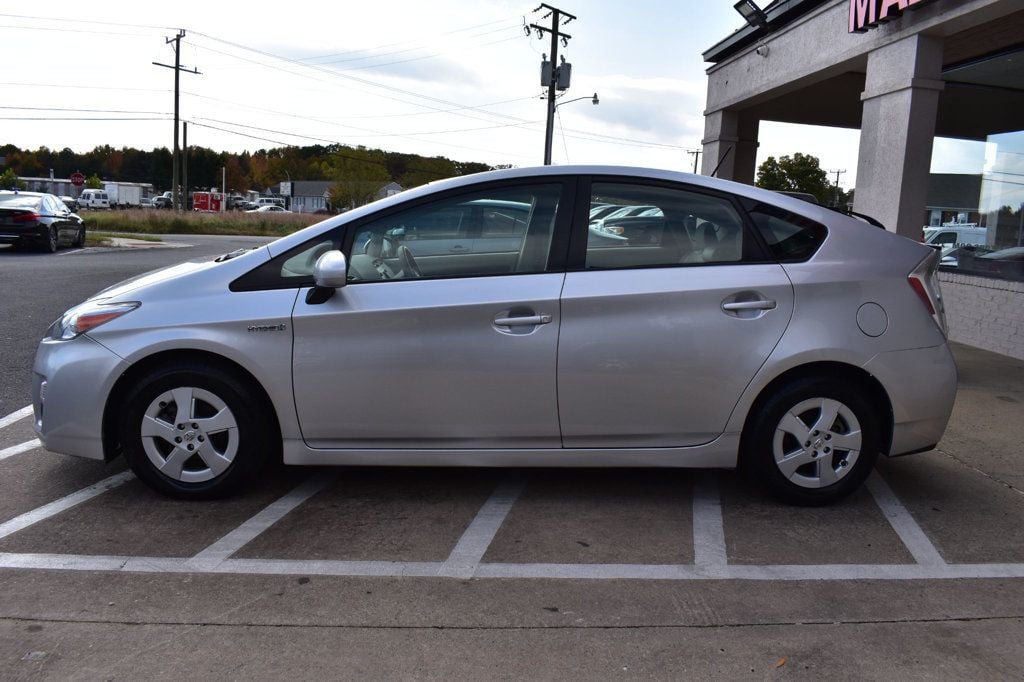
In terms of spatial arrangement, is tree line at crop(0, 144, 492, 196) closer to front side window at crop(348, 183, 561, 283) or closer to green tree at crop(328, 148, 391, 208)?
green tree at crop(328, 148, 391, 208)

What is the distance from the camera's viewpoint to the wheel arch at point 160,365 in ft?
13.9

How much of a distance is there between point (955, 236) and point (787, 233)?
7.78 meters

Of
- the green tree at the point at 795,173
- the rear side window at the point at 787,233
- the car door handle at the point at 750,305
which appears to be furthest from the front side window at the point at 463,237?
the green tree at the point at 795,173

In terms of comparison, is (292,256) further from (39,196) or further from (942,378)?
(39,196)

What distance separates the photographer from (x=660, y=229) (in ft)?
14.3

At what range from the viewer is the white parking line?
5.13 metres

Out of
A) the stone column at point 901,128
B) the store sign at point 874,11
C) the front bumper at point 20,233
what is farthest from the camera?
the front bumper at point 20,233

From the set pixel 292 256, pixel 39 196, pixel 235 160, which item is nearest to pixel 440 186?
pixel 292 256

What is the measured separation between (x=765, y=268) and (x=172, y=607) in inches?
119

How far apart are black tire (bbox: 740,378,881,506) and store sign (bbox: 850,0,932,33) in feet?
20.7

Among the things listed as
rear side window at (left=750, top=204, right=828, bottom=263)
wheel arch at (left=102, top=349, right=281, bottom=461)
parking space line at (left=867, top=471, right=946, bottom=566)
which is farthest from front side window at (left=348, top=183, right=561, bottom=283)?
parking space line at (left=867, top=471, right=946, bottom=566)

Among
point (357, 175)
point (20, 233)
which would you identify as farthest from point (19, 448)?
point (357, 175)

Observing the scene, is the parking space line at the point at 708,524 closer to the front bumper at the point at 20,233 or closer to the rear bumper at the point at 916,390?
the rear bumper at the point at 916,390

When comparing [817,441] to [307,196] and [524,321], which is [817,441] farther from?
[307,196]
